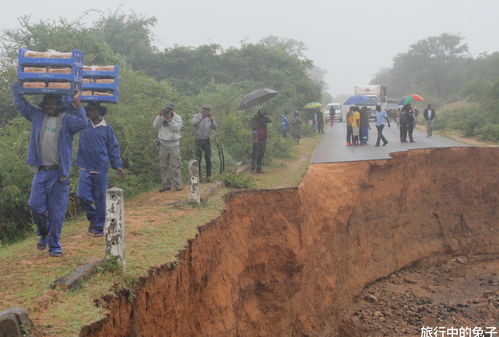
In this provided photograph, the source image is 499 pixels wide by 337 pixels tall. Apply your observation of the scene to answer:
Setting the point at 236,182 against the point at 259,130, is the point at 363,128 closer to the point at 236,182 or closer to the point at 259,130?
the point at 259,130

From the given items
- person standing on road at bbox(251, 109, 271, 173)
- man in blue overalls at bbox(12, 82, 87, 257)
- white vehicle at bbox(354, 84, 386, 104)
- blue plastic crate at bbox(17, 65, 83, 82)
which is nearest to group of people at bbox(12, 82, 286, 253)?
man in blue overalls at bbox(12, 82, 87, 257)

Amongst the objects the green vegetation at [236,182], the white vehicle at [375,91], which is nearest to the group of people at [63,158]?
the green vegetation at [236,182]

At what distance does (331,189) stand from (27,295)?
903 cm

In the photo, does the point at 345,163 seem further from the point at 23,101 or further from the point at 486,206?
the point at 23,101

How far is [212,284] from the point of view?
7.91 m

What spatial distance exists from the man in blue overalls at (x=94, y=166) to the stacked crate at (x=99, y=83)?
29 centimetres

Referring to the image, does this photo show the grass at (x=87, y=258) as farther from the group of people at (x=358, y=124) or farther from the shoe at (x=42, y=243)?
the group of people at (x=358, y=124)

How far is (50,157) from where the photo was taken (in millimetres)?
5820

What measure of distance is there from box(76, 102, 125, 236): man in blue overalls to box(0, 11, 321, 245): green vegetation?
246 cm

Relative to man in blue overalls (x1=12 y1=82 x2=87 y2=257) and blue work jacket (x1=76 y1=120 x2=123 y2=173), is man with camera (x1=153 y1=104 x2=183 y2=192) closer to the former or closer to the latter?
blue work jacket (x1=76 y1=120 x2=123 y2=173)

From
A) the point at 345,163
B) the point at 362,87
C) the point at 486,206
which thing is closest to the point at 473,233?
the point at 486,206

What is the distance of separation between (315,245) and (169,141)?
3899mm

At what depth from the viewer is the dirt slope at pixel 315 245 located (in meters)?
6.52

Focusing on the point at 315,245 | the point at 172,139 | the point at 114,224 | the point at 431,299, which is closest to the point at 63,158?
the point at 114,224
